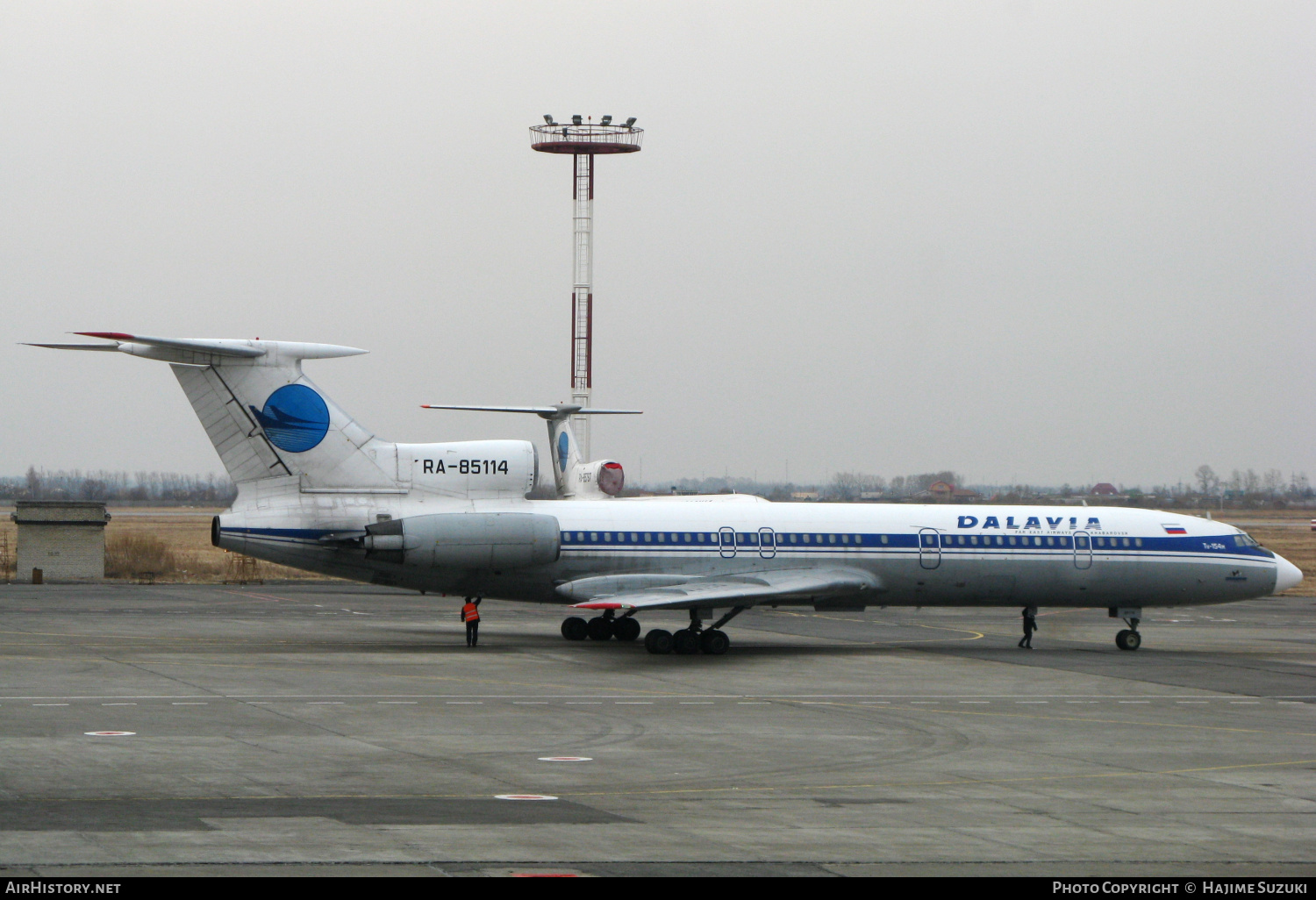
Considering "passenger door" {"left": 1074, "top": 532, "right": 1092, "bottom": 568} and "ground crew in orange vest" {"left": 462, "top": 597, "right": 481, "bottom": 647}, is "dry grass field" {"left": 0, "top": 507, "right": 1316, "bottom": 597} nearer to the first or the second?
"ground crew in orange vest" {"left": 462, "top": 597, "right": 481, "bottom": 647}

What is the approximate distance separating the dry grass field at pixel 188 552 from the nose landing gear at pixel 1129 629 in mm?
29058

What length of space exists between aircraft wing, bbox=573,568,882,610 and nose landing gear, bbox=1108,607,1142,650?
275 inches

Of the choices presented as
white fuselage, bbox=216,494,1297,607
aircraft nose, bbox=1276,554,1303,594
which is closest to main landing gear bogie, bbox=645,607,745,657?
white fuselage, bbox=216,494,1297,607

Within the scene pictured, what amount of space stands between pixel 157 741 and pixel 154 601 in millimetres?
29774

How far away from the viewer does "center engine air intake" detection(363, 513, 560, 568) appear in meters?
33.7

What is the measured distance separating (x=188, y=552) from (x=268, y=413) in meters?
53.8

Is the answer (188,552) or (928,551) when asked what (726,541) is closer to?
(928,551)

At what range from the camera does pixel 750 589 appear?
3447 centimetres

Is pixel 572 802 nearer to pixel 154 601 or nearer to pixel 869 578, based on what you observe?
pixel 869 578

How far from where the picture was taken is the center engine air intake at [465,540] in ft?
110

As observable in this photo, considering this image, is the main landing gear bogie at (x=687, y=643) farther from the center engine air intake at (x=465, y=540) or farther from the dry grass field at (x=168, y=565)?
the dry grass field at (x=168, y=565)

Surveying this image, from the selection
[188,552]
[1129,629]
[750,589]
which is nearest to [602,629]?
[750,589]

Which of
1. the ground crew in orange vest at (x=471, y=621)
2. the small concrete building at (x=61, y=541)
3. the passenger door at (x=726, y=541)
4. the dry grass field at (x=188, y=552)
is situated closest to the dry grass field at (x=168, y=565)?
the dry grass field at (x=188, y=552)

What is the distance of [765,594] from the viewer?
34469 mm
